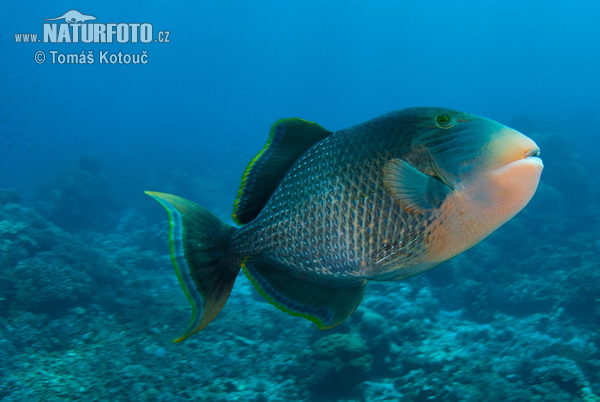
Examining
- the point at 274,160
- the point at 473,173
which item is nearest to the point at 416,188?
the point at 473,173

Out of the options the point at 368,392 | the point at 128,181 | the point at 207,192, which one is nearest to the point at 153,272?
the point at 368,392

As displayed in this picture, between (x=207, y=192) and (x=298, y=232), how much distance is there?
1846cm

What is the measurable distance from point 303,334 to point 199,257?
476cm

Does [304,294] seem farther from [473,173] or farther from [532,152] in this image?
[532,152]

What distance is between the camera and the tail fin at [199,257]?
121 cm

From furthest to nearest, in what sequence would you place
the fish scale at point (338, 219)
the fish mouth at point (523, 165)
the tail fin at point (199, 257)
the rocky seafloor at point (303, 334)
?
the rocky seafloor at point (303, 334) < the tail fin at point (199, 257) < the fish scale at point (338, 219) < the fish mouth at point (523, 165)

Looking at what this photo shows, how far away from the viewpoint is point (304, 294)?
1.29m

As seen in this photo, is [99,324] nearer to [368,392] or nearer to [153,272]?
[153,272]

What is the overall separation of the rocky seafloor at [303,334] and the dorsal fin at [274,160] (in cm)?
363

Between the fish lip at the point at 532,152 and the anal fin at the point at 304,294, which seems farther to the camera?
the anal fin at the point at 304,294

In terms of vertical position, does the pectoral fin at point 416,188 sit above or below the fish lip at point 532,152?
below

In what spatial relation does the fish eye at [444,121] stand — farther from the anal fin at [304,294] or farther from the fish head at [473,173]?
the anal fin at [304,294]

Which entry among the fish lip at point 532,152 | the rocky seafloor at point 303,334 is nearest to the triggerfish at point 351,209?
the fish lip at point 532,152

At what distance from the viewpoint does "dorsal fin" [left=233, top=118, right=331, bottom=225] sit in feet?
4.36
